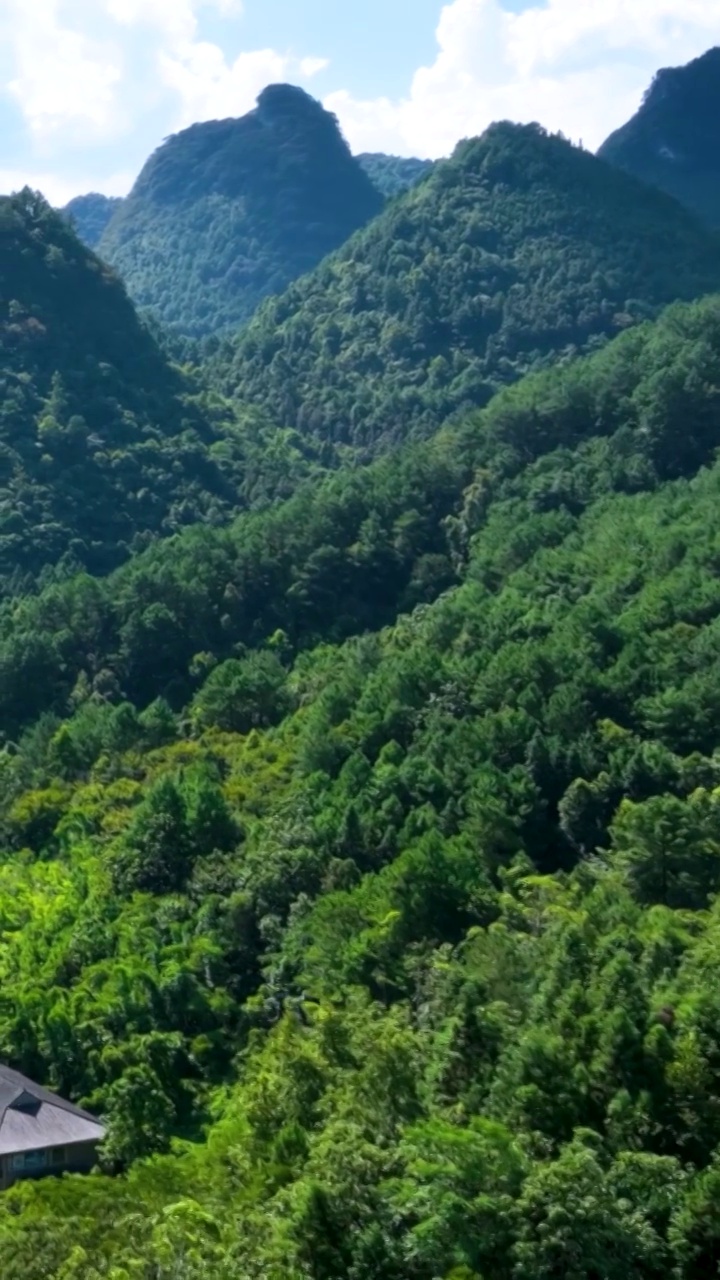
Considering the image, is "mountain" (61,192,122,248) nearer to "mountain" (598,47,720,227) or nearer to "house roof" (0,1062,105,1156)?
"mountain" (598,47,720,227)

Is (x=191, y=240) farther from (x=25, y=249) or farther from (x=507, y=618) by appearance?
(x=507, y=618)

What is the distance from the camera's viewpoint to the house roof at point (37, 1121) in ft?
A: 105

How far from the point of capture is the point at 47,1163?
107 ft

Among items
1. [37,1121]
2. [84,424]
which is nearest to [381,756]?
[37,1121]

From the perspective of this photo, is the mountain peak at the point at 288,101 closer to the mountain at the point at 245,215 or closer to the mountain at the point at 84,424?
the mountain at the point at 245,215

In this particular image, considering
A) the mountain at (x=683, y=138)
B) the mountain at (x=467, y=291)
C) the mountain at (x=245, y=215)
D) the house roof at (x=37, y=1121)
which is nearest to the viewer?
the house roof at (x=37, y=1121)

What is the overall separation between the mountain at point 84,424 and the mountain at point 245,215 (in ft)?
171

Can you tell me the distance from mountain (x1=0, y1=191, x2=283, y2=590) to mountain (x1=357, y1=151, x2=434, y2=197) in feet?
271

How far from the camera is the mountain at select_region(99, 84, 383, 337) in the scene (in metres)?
144

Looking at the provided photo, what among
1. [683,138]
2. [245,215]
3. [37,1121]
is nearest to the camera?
[37,1121]

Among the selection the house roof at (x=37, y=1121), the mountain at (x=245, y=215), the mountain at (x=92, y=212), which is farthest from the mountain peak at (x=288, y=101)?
the house roof at (x=37, y=1121)

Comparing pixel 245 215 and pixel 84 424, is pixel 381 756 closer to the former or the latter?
pixel 84 424

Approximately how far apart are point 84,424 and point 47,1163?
48.1 m

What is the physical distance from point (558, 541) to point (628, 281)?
131 ft
